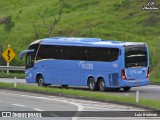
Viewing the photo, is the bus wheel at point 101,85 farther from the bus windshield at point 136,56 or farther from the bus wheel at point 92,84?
the bus windshield at point 136,56

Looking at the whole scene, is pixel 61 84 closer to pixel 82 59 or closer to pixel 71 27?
pixel 82 59

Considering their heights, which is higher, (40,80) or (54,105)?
(40,80)

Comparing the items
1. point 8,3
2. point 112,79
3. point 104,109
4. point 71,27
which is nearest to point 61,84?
point 112,79

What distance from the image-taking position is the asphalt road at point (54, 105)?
22453 mm

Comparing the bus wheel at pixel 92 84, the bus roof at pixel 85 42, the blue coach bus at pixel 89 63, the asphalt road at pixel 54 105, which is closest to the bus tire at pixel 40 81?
the blue coach bus at pixel 89 63

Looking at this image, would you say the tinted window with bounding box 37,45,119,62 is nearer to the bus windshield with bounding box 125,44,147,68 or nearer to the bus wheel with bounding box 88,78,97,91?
the bus windshield with bounding box 125,44,147,68

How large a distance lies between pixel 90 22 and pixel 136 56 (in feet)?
94.9

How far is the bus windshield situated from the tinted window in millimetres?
665

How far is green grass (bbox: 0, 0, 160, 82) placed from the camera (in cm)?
6053

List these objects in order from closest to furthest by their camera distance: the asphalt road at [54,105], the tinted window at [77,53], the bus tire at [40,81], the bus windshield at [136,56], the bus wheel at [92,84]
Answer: the asphalt road at [54,105] < the bus windshield at [136,56] < the tinted window at [77,53] < the bus wheel at [92,84] < the bus tire at [40,81]

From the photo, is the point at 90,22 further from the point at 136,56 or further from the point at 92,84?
the point at 136,56

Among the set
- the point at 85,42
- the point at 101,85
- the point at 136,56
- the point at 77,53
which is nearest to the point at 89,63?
the point at 77,53

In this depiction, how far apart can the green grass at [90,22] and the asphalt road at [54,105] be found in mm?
23943

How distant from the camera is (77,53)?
38969 mm
